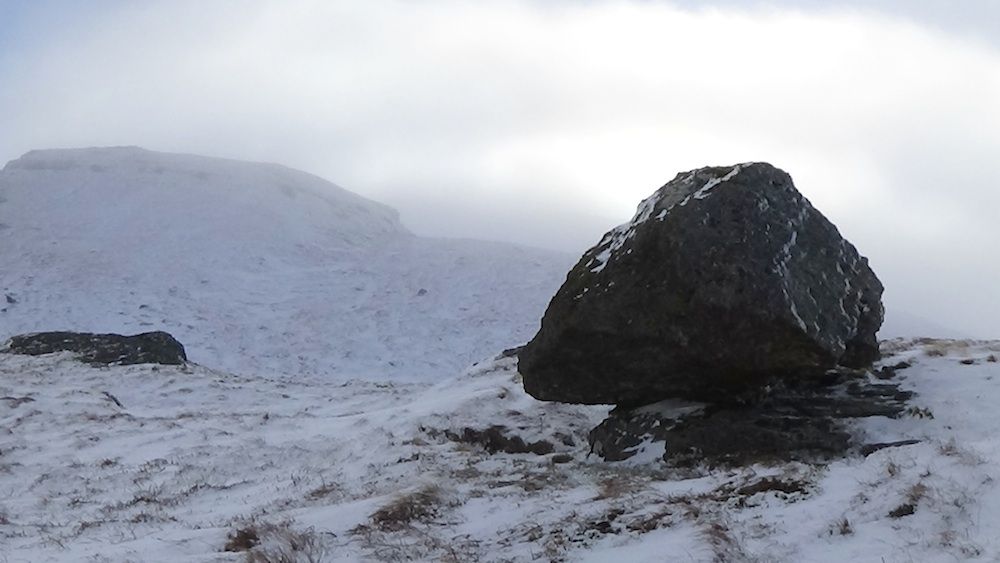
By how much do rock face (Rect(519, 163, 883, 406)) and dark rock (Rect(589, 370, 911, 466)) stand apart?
26cm

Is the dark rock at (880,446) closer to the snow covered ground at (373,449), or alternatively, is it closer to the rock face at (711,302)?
the snow covered ground at (373,449)

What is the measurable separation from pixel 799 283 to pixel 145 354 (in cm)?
2169

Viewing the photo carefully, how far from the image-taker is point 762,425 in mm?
10836

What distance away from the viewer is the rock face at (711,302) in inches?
424

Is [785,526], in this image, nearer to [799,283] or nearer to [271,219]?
[799,283]

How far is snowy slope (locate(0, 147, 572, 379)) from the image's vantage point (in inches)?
1313

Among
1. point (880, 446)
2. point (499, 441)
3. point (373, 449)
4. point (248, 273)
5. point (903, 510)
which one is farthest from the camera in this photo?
point (248, 273)

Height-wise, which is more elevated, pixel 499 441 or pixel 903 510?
pixel 903 510

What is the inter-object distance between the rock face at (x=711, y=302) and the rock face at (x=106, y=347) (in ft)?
59.8

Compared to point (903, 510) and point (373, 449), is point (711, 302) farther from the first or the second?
point (373, 449)

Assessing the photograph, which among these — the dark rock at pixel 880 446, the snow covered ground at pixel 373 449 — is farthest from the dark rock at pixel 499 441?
the dark rock at pixel 880 446

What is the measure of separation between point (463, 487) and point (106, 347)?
20936 millimetres

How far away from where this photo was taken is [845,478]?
8.02 meters

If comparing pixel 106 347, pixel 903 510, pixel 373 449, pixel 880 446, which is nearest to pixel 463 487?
pixel 373 449
